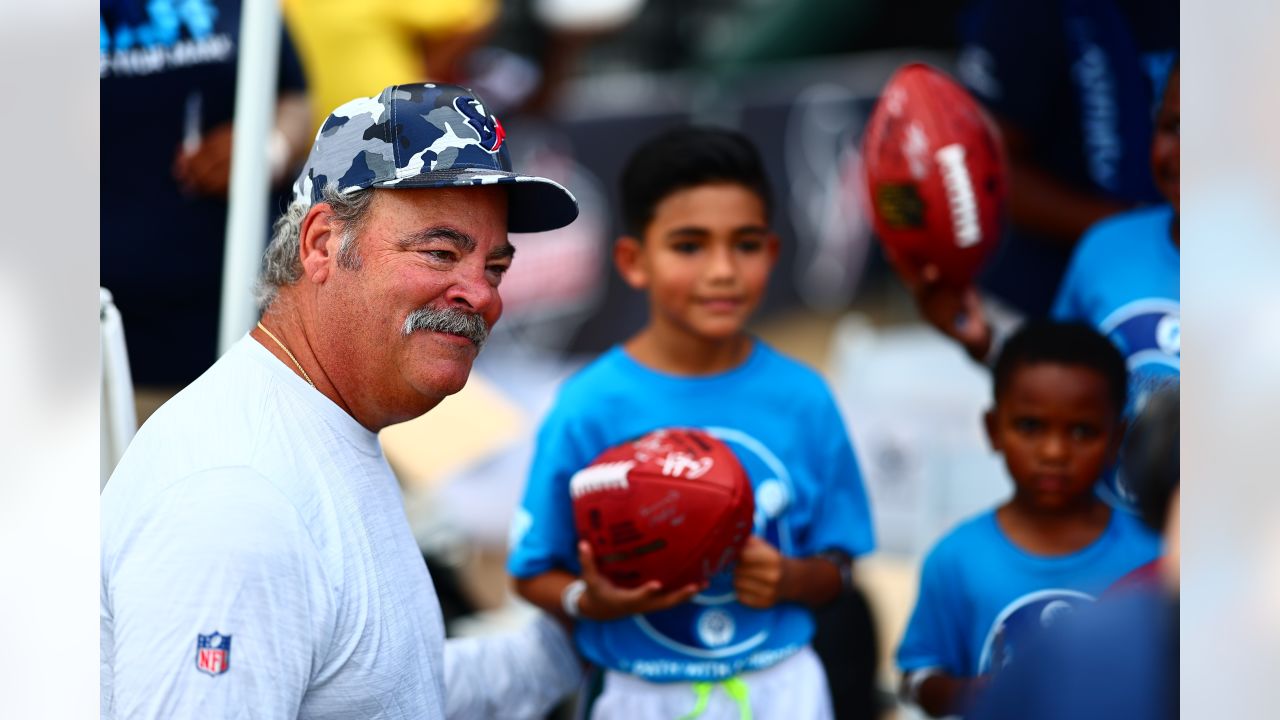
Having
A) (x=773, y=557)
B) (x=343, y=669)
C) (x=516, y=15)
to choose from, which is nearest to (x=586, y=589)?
(x=773, y=557)

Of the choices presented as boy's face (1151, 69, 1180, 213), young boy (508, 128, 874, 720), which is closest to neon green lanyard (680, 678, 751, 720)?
young boy (508, 128, 874, 720)

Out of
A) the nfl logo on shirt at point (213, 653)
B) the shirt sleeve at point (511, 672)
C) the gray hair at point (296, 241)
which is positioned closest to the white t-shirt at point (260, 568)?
the nfl logo on shirt at point (213, 653)

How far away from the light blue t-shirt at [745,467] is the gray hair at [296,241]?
80cm

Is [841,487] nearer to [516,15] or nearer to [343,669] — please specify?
[343,669]

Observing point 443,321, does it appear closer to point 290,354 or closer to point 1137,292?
point 290,354

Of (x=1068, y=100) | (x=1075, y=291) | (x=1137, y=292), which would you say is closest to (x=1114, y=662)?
(x=1137, y=292)

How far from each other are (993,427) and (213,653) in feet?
5.81

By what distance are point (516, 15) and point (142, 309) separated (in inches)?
163

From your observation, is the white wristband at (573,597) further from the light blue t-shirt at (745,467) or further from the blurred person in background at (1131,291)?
the blurred person in background at (1131,291)

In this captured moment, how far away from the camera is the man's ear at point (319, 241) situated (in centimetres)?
172

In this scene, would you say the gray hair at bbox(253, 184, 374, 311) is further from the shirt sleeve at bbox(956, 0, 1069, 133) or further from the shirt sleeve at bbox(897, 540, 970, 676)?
the shirt sleeve at bbox(956, 0, 1069, 133)
